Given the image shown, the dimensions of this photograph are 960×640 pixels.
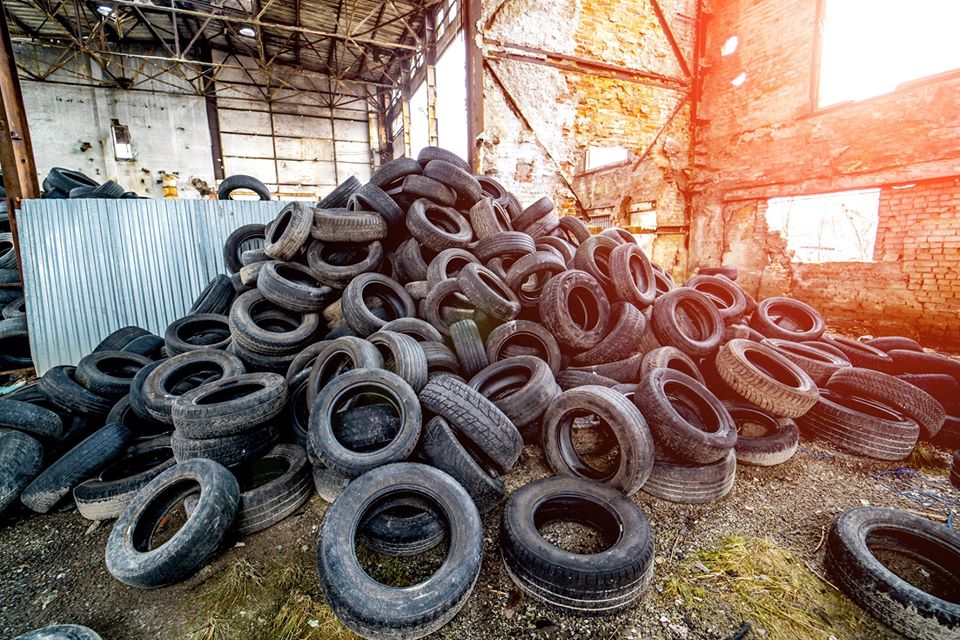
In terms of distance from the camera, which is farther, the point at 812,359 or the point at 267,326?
the point at 267,326

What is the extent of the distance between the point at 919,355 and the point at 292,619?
643cm

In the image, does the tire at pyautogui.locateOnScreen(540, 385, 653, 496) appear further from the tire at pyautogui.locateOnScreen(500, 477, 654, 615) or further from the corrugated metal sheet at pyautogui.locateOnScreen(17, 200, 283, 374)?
the corrugated metal sheet at pyautogui.locateOnScreen(17, 200, 283, 374)

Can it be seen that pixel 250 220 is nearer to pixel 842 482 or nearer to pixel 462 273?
pixel 462 273

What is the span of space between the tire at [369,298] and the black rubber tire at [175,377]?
3.61 feet

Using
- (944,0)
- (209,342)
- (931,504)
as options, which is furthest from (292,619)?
(944,0)

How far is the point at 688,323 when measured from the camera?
4.52 metres

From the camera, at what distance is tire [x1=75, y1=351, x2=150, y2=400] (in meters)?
3.67

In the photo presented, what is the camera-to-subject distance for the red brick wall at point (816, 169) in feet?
20.3

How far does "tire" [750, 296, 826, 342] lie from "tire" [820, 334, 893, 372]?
25 cm

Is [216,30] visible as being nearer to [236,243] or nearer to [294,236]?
[236,243]

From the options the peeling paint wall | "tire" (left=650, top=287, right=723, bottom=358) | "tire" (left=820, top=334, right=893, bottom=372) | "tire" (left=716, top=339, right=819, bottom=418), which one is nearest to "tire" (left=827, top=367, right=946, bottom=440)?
"tire" (left=716, top=339, right=819, bottom=418)

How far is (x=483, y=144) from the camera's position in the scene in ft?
25.2

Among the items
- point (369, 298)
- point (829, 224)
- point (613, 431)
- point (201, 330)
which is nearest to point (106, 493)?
point (201, 330)

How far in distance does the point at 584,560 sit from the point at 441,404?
123 cm
